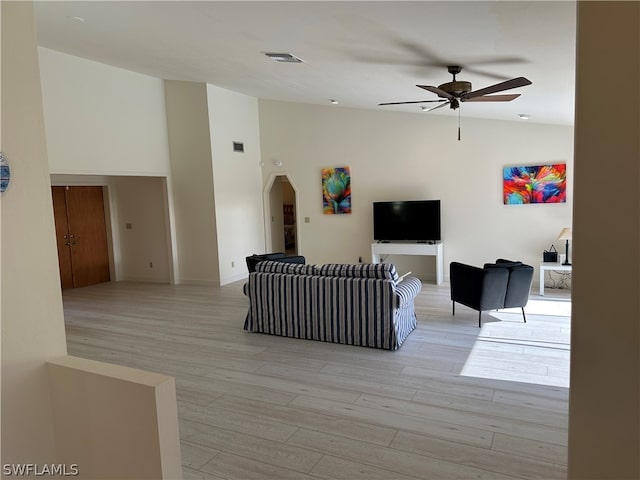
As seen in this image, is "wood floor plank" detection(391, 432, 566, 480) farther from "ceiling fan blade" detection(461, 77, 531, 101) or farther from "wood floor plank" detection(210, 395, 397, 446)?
"ceiling fan blade" detection(461, 77, 531, 101)

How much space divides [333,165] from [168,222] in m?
3.43

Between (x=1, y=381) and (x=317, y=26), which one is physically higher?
(x=317, y=26)

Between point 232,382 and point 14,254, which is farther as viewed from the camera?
point 232,382

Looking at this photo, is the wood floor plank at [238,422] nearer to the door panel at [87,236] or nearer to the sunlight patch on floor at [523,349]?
the sunlight patch on floor at [523,349]

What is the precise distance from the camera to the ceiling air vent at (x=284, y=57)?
15.5ft

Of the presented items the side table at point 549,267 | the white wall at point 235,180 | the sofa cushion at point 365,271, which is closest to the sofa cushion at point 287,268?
the sofa cushion at point 365,271

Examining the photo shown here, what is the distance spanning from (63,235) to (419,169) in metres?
6.97

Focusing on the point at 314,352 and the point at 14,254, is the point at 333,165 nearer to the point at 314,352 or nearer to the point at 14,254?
the point at 314,352

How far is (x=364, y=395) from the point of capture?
3.46m

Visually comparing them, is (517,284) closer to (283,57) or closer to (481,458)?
(481,458)

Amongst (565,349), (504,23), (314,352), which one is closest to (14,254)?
(314,352)

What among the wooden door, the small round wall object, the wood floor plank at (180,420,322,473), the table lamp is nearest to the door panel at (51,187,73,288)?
the wooden door

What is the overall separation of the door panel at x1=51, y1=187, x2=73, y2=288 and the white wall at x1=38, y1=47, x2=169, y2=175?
1992mm

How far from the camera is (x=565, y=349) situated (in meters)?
4.33
